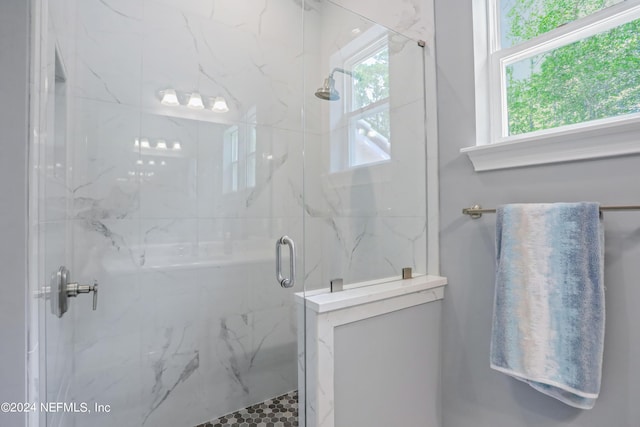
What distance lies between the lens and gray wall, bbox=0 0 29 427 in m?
0.59

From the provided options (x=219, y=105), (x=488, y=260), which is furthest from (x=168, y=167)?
(x=488, y=260)

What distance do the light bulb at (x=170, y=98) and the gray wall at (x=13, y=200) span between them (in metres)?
1.18

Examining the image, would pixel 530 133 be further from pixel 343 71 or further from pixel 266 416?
pixel 266 416

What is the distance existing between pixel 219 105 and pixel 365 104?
3.02 feet

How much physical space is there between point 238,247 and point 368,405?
1.15 m

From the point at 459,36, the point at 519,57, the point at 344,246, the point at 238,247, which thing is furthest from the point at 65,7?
the point at 519,57

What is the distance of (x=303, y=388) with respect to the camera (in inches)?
44.0

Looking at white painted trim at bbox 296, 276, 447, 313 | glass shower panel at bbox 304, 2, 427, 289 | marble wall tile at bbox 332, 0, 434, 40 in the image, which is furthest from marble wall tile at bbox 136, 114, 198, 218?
marble wall tile at bbox 332, 0, 434, 40

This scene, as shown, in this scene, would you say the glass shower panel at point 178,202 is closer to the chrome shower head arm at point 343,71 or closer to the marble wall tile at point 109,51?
the marble wall tile at point 109,51

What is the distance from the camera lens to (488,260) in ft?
4.31

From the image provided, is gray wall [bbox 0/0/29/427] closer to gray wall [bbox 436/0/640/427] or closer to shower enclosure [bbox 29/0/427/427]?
shower enclosure [bbox 29/0/427/427]

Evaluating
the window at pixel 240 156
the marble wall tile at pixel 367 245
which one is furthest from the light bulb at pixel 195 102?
the marble wall tile at pixel 367 245

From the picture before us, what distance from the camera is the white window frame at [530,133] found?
99cm

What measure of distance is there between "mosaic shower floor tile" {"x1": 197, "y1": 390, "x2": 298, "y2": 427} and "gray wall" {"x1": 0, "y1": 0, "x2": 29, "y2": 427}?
1440 mm
